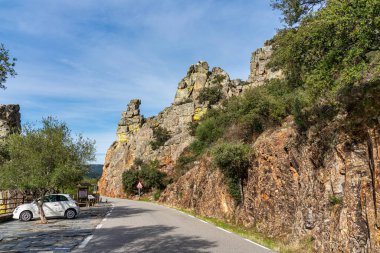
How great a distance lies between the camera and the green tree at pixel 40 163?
20.5m

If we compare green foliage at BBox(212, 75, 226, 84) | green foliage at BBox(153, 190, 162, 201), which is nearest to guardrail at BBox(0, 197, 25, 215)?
green foliage at BBox(153, 190, 162, 201)

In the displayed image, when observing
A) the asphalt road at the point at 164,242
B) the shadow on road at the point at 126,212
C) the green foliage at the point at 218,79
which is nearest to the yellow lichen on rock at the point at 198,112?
the green foliage at the point at 218,79

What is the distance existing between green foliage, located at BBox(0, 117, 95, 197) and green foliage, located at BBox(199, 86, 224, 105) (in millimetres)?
52538

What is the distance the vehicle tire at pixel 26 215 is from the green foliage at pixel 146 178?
118 feet

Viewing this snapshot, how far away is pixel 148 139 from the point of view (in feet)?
252

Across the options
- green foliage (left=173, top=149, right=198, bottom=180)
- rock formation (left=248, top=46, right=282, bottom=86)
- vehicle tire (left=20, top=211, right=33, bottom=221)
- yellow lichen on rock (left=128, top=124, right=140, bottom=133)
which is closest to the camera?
vehicle tire (left=20, top=211, right=33, bottom=221)

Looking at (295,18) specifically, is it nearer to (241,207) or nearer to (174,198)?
(241,207)

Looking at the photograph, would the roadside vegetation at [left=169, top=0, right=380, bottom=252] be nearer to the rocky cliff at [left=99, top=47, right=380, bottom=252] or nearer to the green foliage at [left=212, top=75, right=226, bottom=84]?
the rocky cliff at [left=99, top=47, right=380, bottom=252]

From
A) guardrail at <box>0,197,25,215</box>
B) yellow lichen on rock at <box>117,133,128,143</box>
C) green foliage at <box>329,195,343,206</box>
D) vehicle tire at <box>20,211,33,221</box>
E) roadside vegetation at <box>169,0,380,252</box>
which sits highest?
yellow lichen on rock at <box>117,133,128,143</box>

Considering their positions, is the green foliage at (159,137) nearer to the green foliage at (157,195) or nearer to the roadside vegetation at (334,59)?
the green foliage at (157,195)

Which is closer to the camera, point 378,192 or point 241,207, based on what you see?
point 378,192

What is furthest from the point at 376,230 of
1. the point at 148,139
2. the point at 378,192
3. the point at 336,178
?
the point at 148,139

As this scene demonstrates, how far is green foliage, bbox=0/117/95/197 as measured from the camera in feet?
67.6

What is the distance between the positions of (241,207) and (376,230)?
12.2m
